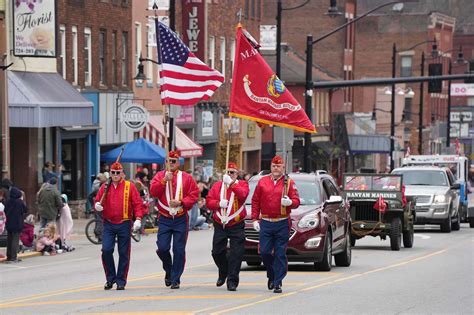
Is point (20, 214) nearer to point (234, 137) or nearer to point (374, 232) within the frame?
point (374, 232)

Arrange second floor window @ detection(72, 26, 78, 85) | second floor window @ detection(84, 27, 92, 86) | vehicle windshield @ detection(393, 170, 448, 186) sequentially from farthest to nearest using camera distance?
1. second floor window @ detection(84, 27, 92, 86)
2. second floor window @ detection(72, 26, 78, 85)
3. vehicle windshield @ detection(393, 170, 448, 186)

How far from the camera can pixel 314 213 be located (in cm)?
2122

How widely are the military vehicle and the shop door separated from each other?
1478 cm

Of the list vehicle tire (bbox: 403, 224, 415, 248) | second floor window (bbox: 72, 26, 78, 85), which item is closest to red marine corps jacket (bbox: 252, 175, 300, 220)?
vehicle tire (bbox: 403, 224, 415, 248)

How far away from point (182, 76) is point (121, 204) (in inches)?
227

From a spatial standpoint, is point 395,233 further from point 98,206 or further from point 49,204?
point 98,206

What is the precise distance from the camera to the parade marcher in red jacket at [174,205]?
56.7 feet

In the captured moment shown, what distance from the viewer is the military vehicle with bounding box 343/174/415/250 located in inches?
1125

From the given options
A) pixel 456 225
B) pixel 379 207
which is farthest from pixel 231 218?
pixel 456 225

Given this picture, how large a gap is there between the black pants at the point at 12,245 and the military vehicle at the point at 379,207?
24.6ft

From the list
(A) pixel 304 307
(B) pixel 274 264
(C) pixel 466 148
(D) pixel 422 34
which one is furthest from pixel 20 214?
(C) pixel 466 148

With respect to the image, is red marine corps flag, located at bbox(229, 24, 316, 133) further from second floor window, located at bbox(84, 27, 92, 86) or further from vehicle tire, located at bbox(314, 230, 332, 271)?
second floor window, located at bbox(84, 27, 92, 86)

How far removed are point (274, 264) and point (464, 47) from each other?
117005 mm

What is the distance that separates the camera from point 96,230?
3098 cm
